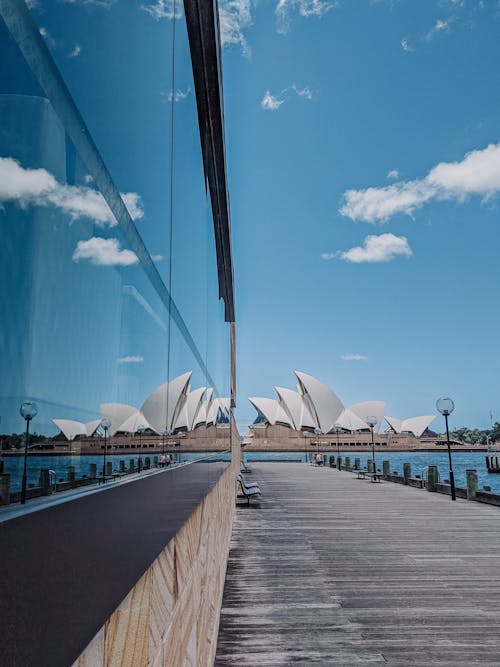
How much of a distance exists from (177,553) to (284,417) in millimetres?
74015

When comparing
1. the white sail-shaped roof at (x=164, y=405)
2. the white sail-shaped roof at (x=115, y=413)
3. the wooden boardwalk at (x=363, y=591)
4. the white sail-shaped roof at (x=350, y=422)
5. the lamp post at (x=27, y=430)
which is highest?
the white sail-shaped roof at (x=350, y=422)

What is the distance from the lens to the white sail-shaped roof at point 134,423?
111 cm

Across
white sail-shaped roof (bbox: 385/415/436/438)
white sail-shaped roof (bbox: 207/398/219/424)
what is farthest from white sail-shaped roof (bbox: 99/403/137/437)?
white sail-shaped roof (bbox: 385/415/436/438)

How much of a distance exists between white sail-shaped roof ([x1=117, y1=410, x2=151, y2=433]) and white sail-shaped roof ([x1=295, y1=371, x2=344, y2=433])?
60.9 metres

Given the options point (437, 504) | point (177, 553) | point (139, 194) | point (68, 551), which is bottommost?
point (437, 504)

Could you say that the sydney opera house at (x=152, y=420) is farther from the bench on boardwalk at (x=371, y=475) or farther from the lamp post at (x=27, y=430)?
the bench on boardwalk at (x=371, y=475)

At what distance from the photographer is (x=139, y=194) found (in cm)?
130

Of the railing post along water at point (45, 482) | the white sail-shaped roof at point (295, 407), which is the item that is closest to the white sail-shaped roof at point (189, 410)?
the railing post along water at point (45, 482)

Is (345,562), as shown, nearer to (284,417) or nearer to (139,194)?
(139,194)

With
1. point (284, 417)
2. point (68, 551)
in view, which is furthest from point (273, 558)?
point (284, 417)

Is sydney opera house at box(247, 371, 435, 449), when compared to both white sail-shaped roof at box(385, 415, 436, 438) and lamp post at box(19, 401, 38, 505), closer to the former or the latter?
white sail-shaped roof at box(385, 415, 436, 438)

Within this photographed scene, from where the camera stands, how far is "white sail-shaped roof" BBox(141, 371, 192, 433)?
1426 mm

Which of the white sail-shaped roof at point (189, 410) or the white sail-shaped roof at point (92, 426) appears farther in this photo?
the white sail-shaped roof at point (189, 410)

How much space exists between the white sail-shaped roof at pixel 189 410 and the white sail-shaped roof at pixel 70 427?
1.21 meters
